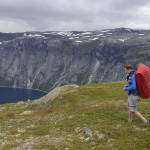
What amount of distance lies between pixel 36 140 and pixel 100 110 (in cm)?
1479

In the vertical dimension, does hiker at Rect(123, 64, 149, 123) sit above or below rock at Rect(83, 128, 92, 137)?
above

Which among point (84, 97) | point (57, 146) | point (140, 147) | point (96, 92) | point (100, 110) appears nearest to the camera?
point (140, 147)

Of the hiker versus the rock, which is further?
the hiker

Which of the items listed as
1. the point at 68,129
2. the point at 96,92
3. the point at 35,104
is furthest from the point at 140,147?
the point at 35,104

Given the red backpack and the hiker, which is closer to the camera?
the red backpack

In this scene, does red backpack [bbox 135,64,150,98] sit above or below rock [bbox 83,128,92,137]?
above

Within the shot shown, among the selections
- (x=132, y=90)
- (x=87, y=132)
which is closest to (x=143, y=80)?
(x=132, y=90)

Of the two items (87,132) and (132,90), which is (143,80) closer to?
(132,90)

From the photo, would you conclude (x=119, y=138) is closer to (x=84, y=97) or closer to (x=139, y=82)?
(x=139, y=82)

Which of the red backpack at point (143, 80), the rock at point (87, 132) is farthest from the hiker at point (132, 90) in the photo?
the rock at point (87, 132)

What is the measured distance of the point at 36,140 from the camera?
18.0 m

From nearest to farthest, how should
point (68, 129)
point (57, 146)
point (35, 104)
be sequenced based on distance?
point (57, 146)
point (68, 129)
point (35, 104)

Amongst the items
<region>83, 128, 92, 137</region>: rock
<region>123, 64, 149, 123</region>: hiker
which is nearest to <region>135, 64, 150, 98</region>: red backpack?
<region>123, 64, 149, 123</region>: hiker

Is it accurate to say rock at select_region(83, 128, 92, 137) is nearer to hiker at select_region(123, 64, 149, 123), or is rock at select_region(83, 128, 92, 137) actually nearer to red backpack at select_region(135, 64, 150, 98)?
hiker at select_region(123, 64, 149, 123)
